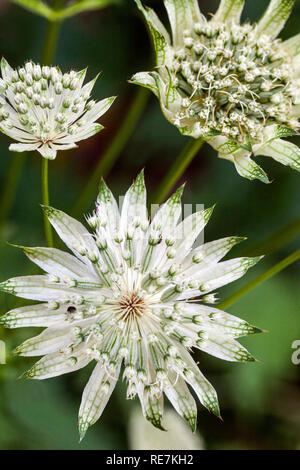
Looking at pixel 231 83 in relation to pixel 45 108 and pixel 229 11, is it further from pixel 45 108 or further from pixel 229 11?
pixel 45 108

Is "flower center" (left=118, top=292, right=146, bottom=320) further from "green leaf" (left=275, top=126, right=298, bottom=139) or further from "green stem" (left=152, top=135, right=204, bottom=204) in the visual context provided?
"green leaf" (left=275, top=126, right=298, bottom=139)

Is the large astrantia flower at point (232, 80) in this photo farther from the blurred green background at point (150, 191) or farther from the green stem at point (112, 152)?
the blurred green background at point (150, 191)

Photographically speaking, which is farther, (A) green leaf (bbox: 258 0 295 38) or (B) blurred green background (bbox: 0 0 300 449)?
(B) blurred green background (bbox: 0 0 300 449)

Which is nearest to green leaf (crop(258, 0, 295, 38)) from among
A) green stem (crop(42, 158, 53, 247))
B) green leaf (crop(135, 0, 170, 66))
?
green leaf (crop(135, 0, 170, 66))

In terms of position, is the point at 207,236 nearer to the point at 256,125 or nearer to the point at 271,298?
the point at 271,298

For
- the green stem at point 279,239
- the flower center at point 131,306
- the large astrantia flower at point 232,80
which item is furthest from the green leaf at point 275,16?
the flower center at point 131,306
